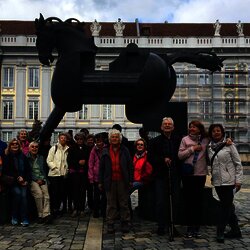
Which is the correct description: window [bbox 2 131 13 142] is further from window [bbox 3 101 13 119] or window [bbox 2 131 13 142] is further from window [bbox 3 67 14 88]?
window [bbox 3 67 14 88]

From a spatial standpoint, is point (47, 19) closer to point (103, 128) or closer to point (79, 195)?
point (79, 195)

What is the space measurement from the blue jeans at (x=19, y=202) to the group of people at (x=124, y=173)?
0.05 feet

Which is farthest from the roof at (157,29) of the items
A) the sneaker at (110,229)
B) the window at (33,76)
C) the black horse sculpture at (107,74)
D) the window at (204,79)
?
the sneaker at (110,229)

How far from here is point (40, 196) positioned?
7398 mm

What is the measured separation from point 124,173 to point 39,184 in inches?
68.0

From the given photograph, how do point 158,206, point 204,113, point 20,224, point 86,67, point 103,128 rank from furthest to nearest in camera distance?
point 103,128 < point 204,113 < point 86,67 < point 20,224 < point 158,206

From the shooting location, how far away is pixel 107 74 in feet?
24.8

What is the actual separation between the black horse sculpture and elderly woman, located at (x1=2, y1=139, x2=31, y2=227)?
117cm

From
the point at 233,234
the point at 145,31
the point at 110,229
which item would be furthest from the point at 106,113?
the point at 233,234

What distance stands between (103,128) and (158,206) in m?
38.6

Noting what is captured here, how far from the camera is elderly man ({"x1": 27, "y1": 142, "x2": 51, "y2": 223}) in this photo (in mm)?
7387

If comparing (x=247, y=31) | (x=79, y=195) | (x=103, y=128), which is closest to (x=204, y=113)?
(x=103, y=128)

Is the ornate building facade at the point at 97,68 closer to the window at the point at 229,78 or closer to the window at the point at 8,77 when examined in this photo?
the window at the point at 8,77

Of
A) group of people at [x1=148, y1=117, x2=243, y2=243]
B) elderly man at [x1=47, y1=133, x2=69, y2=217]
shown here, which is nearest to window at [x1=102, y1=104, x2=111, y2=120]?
elderly man at [x1=47, y1=133, x2=69, y2=217]
